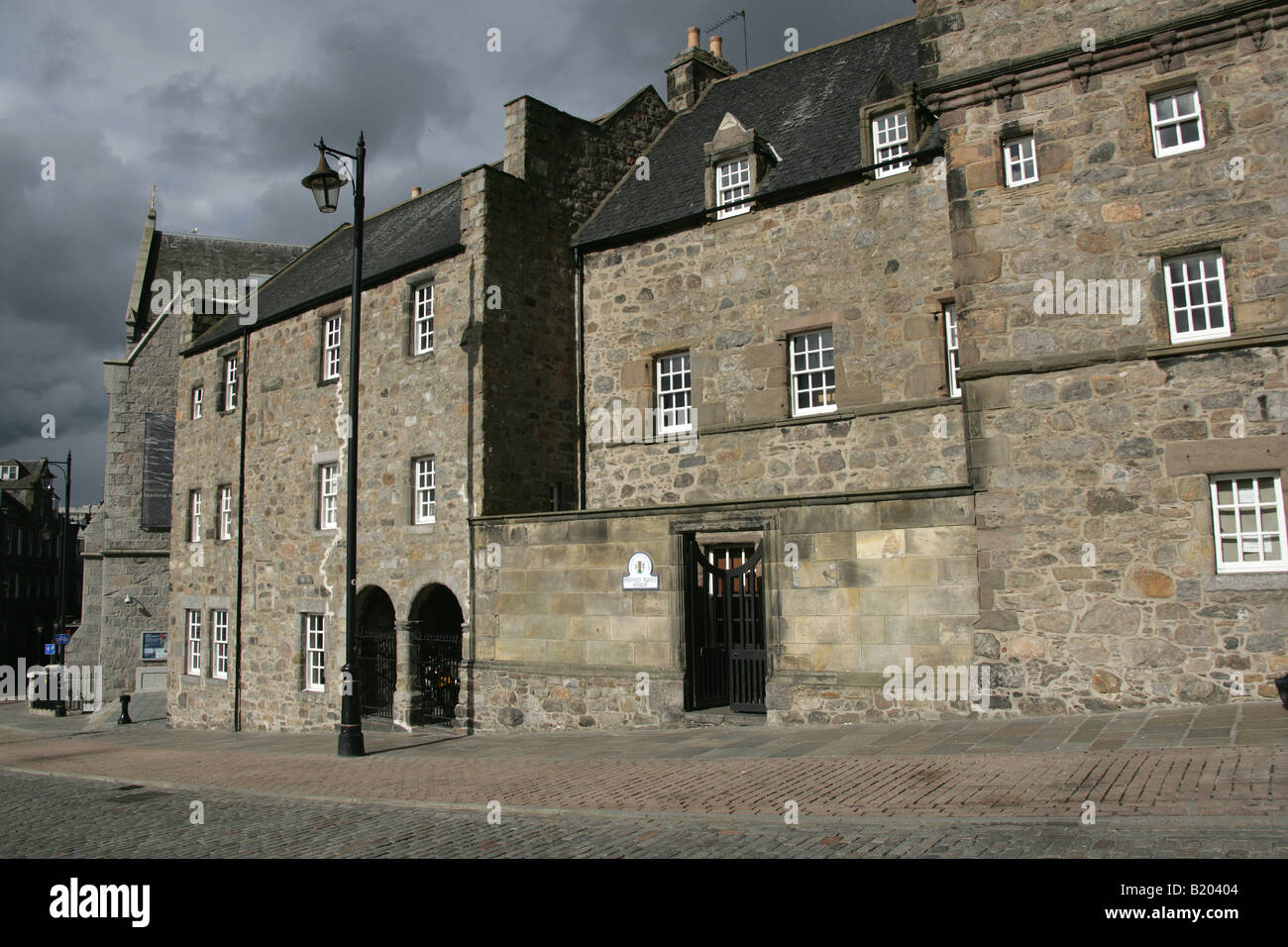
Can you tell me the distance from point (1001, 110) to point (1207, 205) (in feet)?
9.55

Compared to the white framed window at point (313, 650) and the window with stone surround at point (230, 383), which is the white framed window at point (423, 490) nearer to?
the white framed window at point (313, 650)

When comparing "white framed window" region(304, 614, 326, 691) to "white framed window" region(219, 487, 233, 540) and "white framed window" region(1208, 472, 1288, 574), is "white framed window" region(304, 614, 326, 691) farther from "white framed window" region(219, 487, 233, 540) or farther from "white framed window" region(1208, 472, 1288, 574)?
"white framed window" region(1208, 472, 1288, 574)

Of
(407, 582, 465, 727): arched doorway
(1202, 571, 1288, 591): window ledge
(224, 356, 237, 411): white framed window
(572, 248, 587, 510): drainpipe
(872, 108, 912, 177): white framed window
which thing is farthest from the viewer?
(224, 356, 237, 411): white framed window

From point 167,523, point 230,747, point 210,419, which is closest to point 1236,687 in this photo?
point 230,747

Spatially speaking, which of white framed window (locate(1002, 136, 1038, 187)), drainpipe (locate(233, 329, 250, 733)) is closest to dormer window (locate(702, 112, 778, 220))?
white framed window (locate(1002, 136, 1038, 187))

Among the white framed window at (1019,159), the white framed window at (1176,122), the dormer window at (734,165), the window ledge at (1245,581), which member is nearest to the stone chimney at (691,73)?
the dormer window at (734,165)

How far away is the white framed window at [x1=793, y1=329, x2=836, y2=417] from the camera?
16641mm

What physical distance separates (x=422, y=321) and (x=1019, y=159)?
Result: 39.5ft

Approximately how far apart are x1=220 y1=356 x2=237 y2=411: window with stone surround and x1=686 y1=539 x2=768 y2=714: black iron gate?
1630 cm

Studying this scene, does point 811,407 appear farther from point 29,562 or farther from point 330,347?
point 29,562

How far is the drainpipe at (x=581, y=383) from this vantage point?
19.5m

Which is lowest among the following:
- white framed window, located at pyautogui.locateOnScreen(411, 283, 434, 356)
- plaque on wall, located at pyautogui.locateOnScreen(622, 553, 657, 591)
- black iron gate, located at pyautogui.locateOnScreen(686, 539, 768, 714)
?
black iron gate, located at pyautogui.locateOnScreen(686, 539, 768, 714)

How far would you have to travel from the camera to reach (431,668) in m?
18.5

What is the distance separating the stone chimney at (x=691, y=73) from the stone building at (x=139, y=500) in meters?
16.9
